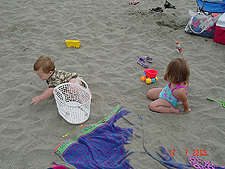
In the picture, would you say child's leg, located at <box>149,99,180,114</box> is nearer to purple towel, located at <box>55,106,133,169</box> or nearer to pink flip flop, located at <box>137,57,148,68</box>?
purple towel, located at <box>55,106,133,169</box>

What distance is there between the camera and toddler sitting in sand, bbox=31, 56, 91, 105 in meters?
2.50

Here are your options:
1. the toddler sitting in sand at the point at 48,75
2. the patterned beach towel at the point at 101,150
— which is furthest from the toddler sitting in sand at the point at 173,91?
the toddler sitting in sand at the point at 48,75

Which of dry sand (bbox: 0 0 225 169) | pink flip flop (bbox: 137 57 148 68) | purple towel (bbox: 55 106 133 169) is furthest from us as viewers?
pink flip flop (bbox: 137 57 148 68)

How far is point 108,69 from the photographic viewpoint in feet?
11.1

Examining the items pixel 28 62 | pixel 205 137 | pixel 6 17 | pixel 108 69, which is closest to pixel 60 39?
pixel 28 62

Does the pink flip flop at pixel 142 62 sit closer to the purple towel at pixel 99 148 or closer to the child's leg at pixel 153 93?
the child's leg at pixel 153 93

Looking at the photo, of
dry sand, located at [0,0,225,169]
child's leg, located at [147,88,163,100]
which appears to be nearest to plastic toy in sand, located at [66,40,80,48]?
dry sand, located at [0,0,225,169]

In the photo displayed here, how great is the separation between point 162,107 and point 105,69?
1.27 meters

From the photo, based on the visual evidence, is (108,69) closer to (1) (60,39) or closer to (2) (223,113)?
(1) (60,39)

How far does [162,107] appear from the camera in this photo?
255 centimetres

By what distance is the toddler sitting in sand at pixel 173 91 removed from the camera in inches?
91.7

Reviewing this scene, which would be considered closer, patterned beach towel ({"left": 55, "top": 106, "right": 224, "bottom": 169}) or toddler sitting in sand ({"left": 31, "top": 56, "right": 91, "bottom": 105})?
patterned beach towel ({"left": 55, "top": 106, "right": 224, "bottom": 169})

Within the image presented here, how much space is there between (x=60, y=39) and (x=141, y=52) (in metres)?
1.78

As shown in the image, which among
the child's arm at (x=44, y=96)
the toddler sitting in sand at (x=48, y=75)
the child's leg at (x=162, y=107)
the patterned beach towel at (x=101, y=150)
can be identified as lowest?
the patterned beach towel at (x=101, y=150)
